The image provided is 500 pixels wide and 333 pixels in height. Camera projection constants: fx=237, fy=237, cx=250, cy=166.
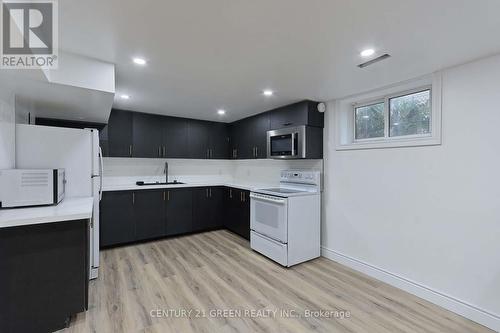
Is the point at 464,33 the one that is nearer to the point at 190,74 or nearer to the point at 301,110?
the point at 301,110

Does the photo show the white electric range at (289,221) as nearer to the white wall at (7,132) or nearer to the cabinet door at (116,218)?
the cabinet door at (116,218)

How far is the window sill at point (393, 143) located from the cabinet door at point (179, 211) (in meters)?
2.72

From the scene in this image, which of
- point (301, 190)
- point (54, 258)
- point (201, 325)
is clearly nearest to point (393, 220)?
point (301, 190)

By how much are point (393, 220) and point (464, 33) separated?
188 cm

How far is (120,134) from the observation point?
13.2ft

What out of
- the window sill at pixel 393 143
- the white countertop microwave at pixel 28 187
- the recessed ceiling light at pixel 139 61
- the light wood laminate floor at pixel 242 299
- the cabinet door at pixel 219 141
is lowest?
the light wood laminate floor at pixel 242 299

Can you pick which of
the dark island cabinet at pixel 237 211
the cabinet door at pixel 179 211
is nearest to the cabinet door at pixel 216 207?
the dark island cabinet at pixel 237 211

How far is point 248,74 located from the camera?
2.46m

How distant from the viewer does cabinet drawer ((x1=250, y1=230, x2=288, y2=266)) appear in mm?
3068

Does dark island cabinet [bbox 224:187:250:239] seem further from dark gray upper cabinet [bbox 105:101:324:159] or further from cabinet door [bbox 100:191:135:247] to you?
cabinet door [bbox 100:191:135:247]

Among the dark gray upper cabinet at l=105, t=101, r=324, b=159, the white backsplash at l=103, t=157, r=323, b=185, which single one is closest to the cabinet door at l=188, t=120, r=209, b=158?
the dark gray upper cabinet at l=105, t=101, r=324, b=159

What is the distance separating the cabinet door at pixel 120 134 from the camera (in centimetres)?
395

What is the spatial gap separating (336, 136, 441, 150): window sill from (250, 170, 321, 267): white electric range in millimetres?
615

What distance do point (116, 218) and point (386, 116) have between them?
4.08 meters
